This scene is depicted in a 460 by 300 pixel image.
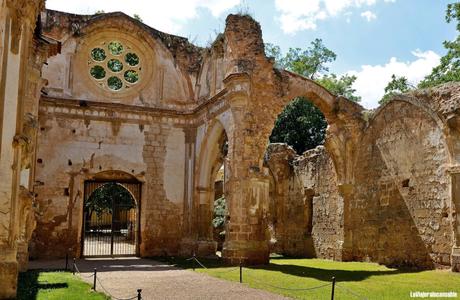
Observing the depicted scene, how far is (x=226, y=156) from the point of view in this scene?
1465 centimetres

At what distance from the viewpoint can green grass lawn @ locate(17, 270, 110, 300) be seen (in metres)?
7.56

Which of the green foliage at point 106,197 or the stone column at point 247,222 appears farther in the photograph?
the green foliage at point 106,197

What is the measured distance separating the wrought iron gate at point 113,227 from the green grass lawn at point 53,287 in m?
6.26

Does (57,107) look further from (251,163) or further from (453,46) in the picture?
(453,46)

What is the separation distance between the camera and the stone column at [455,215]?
11.0m

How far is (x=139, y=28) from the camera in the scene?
708 inches

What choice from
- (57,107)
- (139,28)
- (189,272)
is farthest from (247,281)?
(139,28)

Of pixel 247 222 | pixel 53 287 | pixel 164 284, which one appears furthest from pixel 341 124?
pixel 53 287

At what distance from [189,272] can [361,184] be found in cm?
640

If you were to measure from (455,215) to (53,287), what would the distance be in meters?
8.53

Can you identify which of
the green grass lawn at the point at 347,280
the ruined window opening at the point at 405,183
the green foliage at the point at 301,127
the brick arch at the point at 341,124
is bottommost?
the green grass lawn at the point at 347,280


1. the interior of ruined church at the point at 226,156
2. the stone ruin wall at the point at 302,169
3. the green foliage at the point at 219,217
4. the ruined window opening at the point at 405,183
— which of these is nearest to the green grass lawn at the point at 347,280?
the interior of ruined church at the point at 226,156

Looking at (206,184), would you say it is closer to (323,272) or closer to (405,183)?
(323,272)

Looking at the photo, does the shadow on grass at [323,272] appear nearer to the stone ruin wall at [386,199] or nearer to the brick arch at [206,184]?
the stone ruin wall at [386,199]
